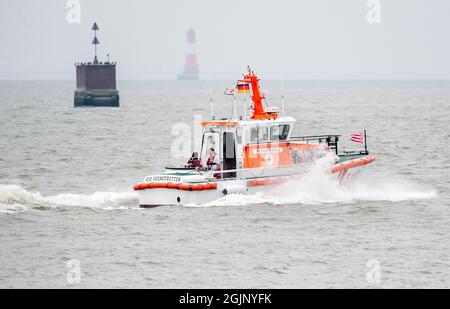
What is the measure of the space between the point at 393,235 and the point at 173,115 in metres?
77.9

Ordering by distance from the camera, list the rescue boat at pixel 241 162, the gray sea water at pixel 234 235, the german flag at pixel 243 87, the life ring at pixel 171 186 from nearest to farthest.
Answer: the gray sea water at pixel 234 235 < the life ring at pixel 171 186 < the rescue boat at pixel 241 162 < the german flag at pixel 243 87

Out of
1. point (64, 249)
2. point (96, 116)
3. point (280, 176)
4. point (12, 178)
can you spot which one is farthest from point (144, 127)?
point (64, 249)

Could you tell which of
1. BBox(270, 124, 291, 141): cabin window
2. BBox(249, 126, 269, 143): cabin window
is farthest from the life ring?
BBox(270, 124, 291, 141): cabin window

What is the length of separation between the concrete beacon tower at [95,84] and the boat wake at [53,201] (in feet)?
260

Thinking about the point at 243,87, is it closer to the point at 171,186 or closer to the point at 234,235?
the point at 171,186

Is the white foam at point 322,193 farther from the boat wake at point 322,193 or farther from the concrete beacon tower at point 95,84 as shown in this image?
the concrete beacon tower at point 95,84

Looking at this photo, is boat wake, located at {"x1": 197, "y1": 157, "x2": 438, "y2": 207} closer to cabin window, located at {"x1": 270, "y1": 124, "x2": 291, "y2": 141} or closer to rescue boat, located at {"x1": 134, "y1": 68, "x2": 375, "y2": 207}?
rescue boat, located at {"x1": 134, "y1": 68, "x2": 375, "y2": 207}

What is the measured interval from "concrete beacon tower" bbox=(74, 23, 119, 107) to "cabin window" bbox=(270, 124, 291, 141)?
79997 mm

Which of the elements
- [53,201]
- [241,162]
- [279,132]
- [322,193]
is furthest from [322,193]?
[53,201]

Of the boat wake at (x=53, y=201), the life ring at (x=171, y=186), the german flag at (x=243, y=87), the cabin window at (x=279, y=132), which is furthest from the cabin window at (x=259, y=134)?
the boat wake at (x=53, y=201)

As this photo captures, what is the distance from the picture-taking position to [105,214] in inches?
1130

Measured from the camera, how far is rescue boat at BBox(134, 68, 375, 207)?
28.6m

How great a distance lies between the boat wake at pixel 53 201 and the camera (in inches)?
1163

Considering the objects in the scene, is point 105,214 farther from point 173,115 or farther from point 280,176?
point 173,115
